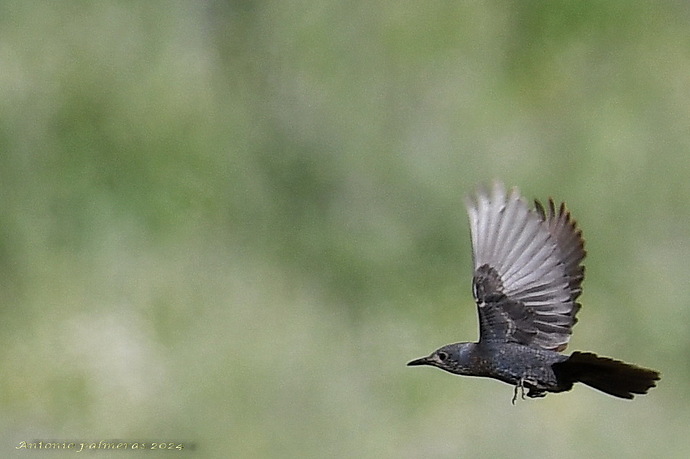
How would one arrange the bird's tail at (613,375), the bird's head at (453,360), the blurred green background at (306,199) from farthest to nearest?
the blurred green background at (306,199)
the bird's head at (453,360)
the bird's tail at (613,375)

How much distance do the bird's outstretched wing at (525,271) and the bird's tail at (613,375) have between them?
6.7 inches

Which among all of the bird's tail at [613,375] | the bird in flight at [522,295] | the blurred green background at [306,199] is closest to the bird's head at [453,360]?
the bird in flight at [522,295]

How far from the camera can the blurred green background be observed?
4.24 metres

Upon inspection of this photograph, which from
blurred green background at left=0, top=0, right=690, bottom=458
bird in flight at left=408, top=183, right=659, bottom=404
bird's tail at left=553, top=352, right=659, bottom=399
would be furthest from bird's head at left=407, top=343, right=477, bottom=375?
blurred green background at left=0, top=0, right=690, bottom=458

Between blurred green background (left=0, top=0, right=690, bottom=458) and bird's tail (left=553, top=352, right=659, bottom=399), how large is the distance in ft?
7.03

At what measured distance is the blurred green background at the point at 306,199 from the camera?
424 cm

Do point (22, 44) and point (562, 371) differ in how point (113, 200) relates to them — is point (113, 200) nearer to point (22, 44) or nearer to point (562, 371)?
point (22, 44)

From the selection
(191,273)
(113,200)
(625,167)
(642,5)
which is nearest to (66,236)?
(113,200)

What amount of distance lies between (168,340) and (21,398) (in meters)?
0.59

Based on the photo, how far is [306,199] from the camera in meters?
4.50

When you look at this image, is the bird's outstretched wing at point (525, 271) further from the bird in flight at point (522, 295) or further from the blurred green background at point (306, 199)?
the blurred green background at point (306, 199)

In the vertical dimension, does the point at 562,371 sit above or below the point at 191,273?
below

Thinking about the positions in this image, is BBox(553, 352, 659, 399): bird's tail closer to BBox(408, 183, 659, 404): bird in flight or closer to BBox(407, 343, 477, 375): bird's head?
BBox(408, 183, 659, 404): bird in flight

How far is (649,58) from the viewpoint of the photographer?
465 cm
